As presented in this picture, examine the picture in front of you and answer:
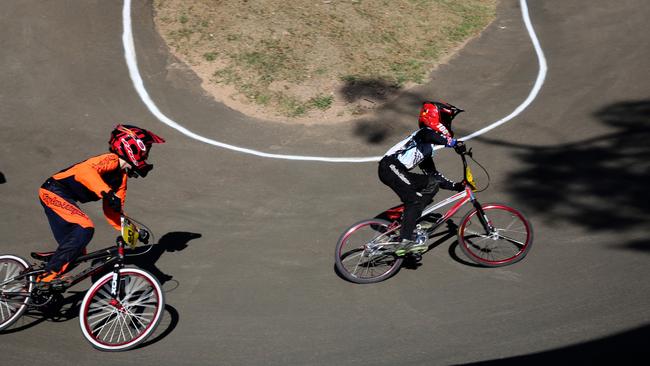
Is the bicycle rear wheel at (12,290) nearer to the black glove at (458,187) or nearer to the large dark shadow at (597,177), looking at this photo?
the black glove at (458,187)

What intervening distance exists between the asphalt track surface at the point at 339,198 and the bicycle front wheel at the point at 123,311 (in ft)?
0.72

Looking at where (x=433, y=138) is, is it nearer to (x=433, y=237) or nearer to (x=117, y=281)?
(x=433, y=237)

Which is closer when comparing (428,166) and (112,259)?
(112,259)

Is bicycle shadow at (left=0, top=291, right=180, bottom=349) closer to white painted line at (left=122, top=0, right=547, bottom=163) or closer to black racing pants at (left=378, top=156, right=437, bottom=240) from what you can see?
black racing pants at (left=378, top=156, right=437, bottom=240)

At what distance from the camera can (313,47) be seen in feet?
52.4

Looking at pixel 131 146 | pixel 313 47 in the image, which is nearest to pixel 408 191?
pixel 131 146

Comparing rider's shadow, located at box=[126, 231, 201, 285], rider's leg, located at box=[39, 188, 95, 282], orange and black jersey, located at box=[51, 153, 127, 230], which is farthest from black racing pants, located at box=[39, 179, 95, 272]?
rider's shadow, located at box=[126, 231, 201, 285]

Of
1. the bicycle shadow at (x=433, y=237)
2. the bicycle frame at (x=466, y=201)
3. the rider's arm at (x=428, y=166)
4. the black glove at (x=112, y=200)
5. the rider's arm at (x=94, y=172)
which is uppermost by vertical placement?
the rider's arm at (x=94, y=172)

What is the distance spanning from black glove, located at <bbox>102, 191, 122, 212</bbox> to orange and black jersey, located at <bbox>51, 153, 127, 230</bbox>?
0.08 meters

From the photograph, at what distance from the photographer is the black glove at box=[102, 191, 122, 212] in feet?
24.8

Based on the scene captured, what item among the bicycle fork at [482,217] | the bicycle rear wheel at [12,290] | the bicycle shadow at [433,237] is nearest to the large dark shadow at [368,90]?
the bicycle shadow at [433,237]

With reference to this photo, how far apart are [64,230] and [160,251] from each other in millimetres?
2145

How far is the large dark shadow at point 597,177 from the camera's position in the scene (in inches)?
389

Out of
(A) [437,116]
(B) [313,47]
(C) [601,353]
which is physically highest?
(B) [313,47]
